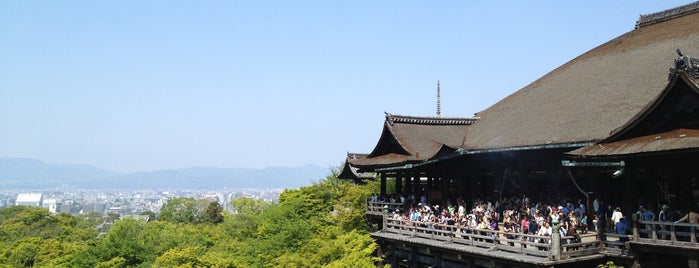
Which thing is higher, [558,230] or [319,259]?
[558,230]

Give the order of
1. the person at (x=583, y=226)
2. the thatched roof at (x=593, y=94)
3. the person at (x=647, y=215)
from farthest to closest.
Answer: the thatched roof at (x=593, y=94), the person at (x=583, y=226), the person at (x=647, y=215)

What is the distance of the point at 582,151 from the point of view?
1741 cm

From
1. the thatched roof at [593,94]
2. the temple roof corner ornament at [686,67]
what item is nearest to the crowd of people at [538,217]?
the thatched roof at [593,94]

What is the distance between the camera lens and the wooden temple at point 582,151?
15625mm

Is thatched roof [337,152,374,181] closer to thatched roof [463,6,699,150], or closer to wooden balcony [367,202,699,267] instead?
thatched roof [463,6,699,150]

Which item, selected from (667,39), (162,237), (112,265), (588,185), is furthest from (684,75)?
(162,237)

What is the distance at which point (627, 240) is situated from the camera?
17016mm

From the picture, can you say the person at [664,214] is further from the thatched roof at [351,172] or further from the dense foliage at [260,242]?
the thatched roof at [351,172]

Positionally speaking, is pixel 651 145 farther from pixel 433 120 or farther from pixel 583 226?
pixel 433 120

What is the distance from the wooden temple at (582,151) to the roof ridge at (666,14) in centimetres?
6

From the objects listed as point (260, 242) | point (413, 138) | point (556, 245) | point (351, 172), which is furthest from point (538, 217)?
point (260, 242)

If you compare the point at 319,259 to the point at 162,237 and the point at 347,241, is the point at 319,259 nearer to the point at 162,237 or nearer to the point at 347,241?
the point at 347,241

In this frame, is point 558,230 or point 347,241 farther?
point 347,241

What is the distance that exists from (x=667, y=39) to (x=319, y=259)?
18.7m
